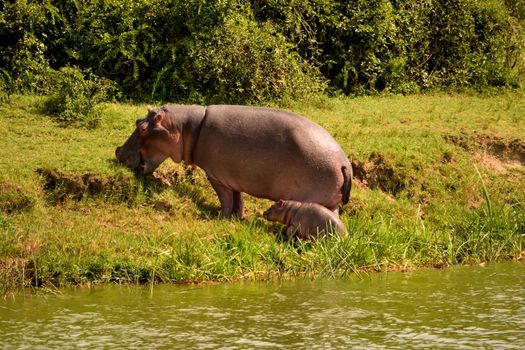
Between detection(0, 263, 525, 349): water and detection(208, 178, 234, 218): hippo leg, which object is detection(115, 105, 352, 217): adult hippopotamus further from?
detection(0, 263, 525, 349): water

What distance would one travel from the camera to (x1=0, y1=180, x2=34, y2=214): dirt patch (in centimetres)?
1169

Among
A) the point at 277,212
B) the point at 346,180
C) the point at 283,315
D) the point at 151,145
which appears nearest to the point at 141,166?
the point at 151,145

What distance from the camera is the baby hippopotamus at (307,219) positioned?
37.5 feet

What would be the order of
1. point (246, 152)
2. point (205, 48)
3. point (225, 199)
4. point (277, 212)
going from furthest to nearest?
point (205, 48), point (225, 199), point (246, 152), point (277, 212)

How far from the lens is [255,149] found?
1212cm

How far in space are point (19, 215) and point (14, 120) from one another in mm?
3076

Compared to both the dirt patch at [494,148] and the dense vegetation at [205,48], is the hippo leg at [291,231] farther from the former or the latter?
the dense vegetation at [205,48]

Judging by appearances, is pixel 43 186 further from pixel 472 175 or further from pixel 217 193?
pixel 472 175

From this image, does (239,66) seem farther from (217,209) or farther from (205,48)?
(217,209)

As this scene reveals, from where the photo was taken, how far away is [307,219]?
37.6 feet

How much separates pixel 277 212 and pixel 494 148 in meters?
4.72

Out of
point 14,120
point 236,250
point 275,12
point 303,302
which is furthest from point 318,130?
point 275,12

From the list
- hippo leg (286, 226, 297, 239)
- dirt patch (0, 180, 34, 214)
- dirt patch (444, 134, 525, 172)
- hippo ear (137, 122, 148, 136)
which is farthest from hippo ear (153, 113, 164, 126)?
dirt patch (444, 134, 525, 172)

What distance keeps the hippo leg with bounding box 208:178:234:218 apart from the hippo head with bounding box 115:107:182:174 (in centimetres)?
60
